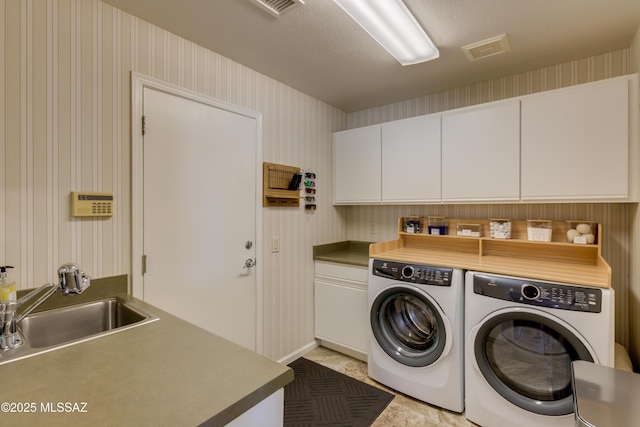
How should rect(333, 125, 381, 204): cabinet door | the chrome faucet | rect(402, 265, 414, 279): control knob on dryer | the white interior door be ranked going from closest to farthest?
1. the chrome faucet
2. the white interior door
3. rect(402, 265, 414, 279): control knob on dryer
4. rect(333, 125, 381, 204): cabinet door

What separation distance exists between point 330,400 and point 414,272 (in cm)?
110

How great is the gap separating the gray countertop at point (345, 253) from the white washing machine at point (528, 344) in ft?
3.16

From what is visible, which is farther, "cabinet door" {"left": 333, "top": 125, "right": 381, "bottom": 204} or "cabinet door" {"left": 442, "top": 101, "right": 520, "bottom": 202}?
"cabinet door" {"left": 333, "top": 125, "right": 381, "bottom": 204}

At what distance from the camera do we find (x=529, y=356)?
1.70 m

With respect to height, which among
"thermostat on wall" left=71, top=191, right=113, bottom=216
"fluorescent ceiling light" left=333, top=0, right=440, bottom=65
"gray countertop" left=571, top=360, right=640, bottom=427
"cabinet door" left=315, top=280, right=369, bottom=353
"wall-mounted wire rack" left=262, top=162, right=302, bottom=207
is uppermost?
"fluorescent ceiling light" left=333, top=0, right=440, bottom=65

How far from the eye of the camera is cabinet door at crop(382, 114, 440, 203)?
2455 millimetres

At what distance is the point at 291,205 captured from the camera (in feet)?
8.61

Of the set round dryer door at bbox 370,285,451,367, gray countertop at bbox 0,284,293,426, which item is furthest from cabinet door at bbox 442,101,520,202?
gray countertop at bbox 0,284,293,426

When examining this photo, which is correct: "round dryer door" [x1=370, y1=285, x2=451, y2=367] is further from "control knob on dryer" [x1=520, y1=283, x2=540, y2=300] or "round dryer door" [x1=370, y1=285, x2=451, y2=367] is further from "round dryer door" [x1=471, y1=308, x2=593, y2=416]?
"control knob on dryer" [x1=520, y1=283, x2=540, y2=300]

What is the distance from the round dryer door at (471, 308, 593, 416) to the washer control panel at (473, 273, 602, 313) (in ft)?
0.25

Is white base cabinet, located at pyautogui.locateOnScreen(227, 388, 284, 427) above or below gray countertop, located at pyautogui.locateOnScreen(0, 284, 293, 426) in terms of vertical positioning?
below

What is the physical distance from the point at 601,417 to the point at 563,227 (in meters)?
1.87

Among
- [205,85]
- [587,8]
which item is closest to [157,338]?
[205,85]

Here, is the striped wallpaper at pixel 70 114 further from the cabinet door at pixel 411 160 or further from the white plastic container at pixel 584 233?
the white plastic container at pixel 584 233
